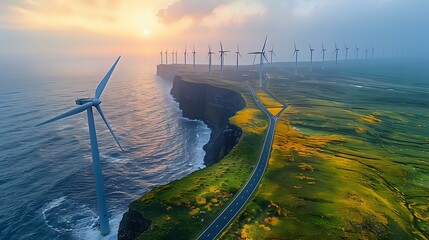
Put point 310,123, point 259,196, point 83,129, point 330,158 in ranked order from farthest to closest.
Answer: point 83,129, point 310,123, point 330,158, point 259,196

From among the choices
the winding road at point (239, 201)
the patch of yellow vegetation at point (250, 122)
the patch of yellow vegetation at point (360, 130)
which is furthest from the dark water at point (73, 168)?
the patch of yellow vegetation at point (360, 130)

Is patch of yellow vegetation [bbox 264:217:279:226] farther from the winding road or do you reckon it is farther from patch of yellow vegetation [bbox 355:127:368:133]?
patch of yellow vegetation [bbox 355:127:368:133]

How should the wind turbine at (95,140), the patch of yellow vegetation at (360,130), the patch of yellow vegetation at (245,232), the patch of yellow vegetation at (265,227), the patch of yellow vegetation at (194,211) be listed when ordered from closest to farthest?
1. the patch of yellow vegetation at (245,232)
2. the patch of yellow vegetation at (265,227)
3. the wind turbine at (95,140)
4. the patch of yellow vegetation at (194,211)
5. the patch of yellow vegetation at (360,130)

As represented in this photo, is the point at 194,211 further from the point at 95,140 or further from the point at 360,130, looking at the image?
the point at 360,130

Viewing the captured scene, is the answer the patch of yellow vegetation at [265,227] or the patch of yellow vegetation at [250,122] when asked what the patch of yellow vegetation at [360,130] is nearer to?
the patch of yellow vegetation at [250,122]

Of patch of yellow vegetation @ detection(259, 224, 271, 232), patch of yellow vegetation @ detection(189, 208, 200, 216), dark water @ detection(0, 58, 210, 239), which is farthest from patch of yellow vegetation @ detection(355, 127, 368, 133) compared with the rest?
patch of yellow vegetation @ detection(189, 208, 200, 216)

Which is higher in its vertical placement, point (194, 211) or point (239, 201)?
point (239, 201)

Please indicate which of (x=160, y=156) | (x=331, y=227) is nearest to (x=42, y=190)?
(x=160, y=156)

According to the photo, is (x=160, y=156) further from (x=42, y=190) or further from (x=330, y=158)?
(x=330, y=158)

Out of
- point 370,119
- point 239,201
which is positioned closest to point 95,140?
point 239,201
